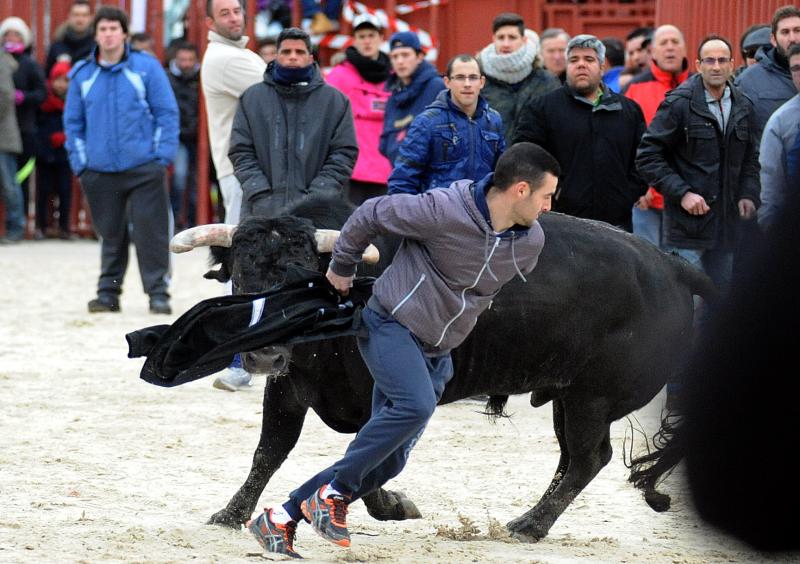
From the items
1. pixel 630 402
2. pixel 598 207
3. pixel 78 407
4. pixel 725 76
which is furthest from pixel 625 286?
pixel 78 407

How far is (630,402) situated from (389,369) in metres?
1.49

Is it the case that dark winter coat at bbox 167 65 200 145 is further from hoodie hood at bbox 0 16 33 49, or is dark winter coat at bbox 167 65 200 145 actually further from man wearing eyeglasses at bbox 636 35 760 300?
man wearing eyeglasses at bbox 636 35 760 300

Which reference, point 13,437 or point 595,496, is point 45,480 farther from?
point 595,496

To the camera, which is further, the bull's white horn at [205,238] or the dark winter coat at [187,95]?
the dark winter coat at [187,95]

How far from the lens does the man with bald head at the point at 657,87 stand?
8.87 m

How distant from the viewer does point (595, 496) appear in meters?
6.23

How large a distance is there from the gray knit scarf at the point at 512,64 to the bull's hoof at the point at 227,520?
14.8 feet

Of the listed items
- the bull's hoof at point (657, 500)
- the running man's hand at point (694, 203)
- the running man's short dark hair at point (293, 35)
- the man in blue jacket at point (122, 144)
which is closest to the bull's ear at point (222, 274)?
the bull's hoof at point (657, 500)

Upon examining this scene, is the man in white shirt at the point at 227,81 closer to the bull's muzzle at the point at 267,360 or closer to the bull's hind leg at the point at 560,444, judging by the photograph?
the bull's hind leg at the point at 560,444

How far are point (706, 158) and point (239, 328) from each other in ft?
13.2

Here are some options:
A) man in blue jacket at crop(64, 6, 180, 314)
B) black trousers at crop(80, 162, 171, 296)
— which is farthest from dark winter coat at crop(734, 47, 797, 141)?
black trousers at crop(80, 162, 171, 296)

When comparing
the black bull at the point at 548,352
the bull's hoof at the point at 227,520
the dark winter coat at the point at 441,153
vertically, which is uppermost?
the dark winter coat at the point at 441,153

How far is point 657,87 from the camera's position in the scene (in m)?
9.16

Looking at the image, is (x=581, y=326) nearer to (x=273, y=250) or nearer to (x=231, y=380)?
(x=273, y=250)
